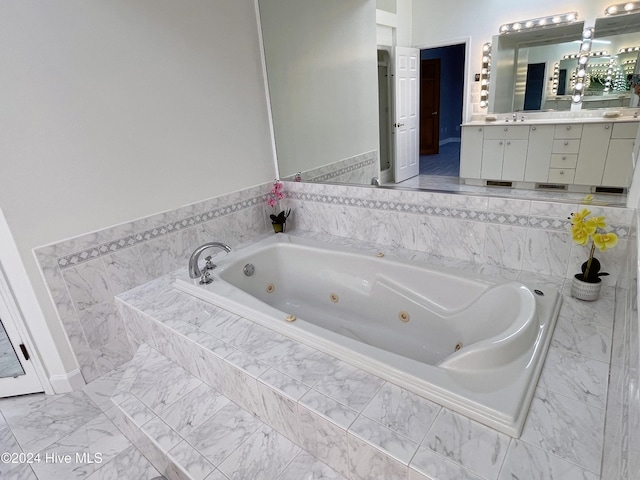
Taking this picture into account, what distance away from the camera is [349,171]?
9.05 ft

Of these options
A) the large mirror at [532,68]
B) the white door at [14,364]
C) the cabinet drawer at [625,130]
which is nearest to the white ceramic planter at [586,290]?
the cabinet drawer at [625,130]

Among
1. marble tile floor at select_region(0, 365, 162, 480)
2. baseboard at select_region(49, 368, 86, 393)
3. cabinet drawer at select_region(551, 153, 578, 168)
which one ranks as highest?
cabinet drawer at select_region(551, 153, 578, 168)

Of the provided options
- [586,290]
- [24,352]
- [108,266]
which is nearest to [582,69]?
[586,290]

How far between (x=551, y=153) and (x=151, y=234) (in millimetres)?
2305

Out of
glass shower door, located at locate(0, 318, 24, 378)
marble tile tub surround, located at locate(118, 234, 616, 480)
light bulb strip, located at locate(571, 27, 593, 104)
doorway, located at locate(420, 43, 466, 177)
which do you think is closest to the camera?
marble tile tub surround, located at locate(118, 234, 616, 480)

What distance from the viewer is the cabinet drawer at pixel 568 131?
184cm

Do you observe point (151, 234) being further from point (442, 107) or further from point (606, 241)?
point (606, 241)

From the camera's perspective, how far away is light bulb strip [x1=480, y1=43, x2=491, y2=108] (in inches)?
84.0

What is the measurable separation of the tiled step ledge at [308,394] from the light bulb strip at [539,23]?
78.6 inches

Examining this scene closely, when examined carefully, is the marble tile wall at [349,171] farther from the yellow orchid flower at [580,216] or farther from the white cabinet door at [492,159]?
the yellow orchid flower at [580,216]

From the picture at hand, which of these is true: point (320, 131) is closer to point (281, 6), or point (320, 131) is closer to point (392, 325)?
point (281, 6)

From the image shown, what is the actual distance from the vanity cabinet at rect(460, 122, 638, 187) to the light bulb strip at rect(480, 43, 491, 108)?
0.56ft

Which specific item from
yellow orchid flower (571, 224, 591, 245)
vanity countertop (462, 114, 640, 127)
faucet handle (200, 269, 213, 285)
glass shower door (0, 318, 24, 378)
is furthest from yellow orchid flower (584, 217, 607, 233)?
glass shower door (0, 318, 24, 378)

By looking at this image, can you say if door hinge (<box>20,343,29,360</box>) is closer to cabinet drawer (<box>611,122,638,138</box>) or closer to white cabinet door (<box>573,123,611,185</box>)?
white cabinet door (<box>573,123,611,185</box>)
